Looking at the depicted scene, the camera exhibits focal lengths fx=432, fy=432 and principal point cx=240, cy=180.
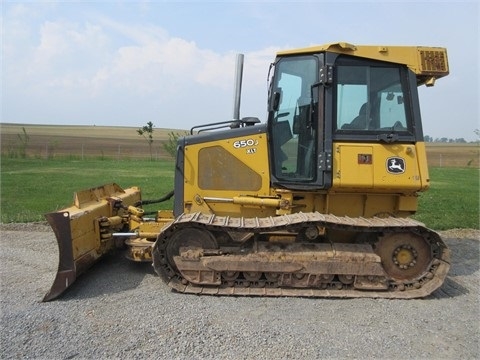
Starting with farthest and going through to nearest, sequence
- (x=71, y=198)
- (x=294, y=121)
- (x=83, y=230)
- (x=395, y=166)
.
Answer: (x=71, y=198)
(x=294, y=121)
(x=83, y=230)
(x=395, y=166)

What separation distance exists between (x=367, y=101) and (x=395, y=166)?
935mm

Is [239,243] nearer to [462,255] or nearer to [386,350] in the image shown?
[386,350]

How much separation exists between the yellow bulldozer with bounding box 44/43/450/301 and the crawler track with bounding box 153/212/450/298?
0.04 ft

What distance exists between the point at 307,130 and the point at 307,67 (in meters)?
0.85

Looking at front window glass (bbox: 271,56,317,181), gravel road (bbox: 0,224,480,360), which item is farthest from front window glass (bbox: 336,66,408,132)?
gravel road (bbox: 0,224,480,360)

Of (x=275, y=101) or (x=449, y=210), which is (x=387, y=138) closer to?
(x=275, y=101)

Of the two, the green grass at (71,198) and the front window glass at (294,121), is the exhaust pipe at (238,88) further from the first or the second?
the green grass at (71,198)

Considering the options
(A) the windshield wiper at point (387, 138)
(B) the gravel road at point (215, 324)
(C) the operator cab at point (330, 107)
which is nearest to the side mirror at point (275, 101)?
(C) the operator cab at point (330, 107)

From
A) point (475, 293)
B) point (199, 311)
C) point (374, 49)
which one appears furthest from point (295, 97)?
point (475, 293)

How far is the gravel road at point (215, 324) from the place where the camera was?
3.96 meters

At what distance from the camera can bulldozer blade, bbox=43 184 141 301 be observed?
5332mm

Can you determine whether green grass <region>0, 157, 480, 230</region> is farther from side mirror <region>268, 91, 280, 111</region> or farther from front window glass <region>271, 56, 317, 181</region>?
side mirror <region>268, 91, 280, 111</region>

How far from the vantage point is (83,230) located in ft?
18.8

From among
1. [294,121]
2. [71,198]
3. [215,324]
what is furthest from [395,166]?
[71,198]
